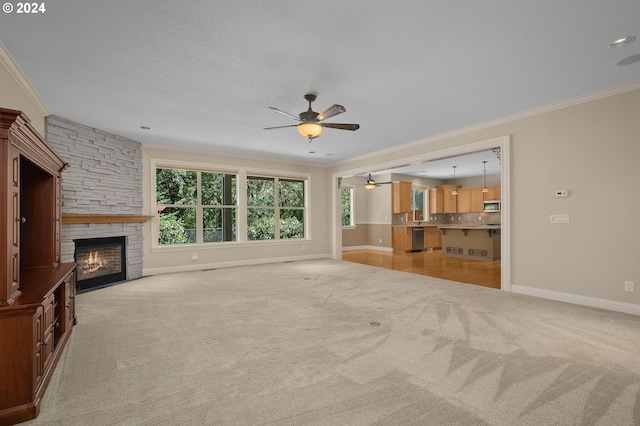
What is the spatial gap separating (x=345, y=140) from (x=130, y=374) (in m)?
4.93

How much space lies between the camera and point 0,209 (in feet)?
5.71

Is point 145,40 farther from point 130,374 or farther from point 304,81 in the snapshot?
point 130,374

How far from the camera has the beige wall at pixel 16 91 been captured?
2.88 m

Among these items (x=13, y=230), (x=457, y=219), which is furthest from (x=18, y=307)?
(x=457, y=219)

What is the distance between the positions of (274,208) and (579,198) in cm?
610

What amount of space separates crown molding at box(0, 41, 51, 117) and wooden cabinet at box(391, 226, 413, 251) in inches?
358

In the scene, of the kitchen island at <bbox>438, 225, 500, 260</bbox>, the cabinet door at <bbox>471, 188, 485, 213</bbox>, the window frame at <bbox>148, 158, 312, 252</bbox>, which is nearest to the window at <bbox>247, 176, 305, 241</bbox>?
the window frame at <bbox>148, 158, 312, 252</bbox>

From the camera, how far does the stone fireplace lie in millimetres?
4676

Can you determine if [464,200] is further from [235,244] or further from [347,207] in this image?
[235,244]

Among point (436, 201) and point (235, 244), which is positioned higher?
point (436, 201)

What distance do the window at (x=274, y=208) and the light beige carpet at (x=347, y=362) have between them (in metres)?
3.52

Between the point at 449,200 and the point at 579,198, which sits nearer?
the point at 579,198

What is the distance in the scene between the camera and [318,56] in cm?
284

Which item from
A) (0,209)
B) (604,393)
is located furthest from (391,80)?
(0,209)
